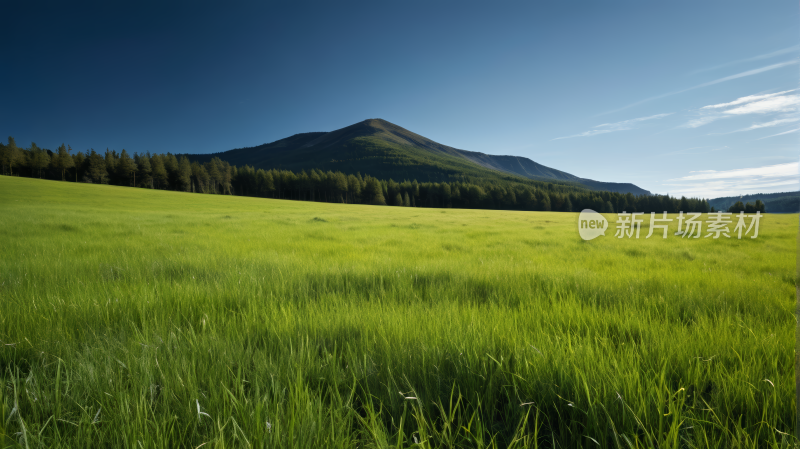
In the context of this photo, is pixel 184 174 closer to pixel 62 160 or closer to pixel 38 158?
pixel 62 160

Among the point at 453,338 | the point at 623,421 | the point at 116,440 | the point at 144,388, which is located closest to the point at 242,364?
the point at 144,388

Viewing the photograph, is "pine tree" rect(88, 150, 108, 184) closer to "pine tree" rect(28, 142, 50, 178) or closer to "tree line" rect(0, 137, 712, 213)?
"tree line" rect(0, 137, 712, 213)

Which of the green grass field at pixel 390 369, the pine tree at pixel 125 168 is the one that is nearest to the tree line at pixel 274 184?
the pine tree at pixel 125 168

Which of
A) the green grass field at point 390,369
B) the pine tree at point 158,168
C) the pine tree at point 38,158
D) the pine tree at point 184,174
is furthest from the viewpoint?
the pine tree at point 184,174

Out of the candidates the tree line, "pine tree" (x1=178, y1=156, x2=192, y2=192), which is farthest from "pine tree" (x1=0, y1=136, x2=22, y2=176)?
"pine tree" (x1=178, y1=156, x2=192, y2=192)

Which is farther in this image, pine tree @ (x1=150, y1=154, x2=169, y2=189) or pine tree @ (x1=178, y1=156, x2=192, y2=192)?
pine tree @ (x1=178, y1=156, x2=192, y2=192)

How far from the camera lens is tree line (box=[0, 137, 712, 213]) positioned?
77.9 meters

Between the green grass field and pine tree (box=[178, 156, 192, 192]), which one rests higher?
pine tree (box=[178, 156, 192, 192])

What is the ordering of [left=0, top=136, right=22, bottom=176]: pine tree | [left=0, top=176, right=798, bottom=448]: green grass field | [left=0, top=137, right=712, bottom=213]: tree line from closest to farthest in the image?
1. [left=0, top=176, right=798, bottom=448]: green grass field
2. [left=0, top=136, right=22, bottom=176]: pine tree
3. [left=0, top=137, right=712, bottom=213]: tree line

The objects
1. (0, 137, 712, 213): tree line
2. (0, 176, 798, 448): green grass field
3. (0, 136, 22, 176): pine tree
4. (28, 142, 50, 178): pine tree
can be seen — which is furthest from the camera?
(0, 137, 712, 213): tree line

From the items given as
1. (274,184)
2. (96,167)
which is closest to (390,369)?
(274,184)

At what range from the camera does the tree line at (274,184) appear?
7788cm

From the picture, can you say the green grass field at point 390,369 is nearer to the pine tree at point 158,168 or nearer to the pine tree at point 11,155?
the pine tree at point 158,168

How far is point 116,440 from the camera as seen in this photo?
1038mm
